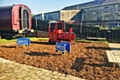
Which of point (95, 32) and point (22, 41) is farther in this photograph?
point (95, 32)

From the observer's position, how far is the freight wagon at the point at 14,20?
16.2 metres

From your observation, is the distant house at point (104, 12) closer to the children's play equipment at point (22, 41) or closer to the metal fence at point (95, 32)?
the metal fence at point (95, 32)

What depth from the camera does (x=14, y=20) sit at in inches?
638

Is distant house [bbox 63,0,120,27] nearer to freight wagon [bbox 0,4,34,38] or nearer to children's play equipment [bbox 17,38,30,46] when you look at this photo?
freight wagon [bbox 0,4,34,38]

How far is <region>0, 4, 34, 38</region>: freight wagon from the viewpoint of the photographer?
16156 millimetres

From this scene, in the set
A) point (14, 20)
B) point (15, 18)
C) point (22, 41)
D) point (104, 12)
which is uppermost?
point (104, 12)

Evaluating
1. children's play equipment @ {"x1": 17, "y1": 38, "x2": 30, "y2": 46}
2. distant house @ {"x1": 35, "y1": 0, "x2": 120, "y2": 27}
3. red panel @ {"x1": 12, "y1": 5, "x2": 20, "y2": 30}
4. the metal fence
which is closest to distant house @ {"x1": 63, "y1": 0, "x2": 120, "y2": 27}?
distant house @ {"x1": 35, "y1": 0, "x2": 120, "y2": 27}

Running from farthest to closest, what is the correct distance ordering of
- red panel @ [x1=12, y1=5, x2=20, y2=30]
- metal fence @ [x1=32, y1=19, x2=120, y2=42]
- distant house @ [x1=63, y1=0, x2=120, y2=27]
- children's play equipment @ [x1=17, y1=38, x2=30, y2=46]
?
distant house @ [x1=63, y1=0, x2=120, y2=27] < metal fence @ [x1=32, y1=19, x2=120, y2=42] < red panel @ [x1=12, y1=5, x2=20, y2=30] < children's play equipment @ [x1=17, y1=38, x2=30, y2=46]

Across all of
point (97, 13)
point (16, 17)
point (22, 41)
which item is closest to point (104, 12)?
point (97, 13)

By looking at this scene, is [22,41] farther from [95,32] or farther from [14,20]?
[95,32]

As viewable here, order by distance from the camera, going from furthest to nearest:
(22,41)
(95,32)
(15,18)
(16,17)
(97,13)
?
(97,13) < (95,32) < (16,17) < (15,18) < (22,41)

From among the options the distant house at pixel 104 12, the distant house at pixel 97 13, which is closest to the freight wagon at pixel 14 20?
the distant house at pixel 97 13

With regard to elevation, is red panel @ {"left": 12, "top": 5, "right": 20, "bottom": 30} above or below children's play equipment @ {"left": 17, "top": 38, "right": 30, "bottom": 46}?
above

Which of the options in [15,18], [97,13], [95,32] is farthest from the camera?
[97,13]
